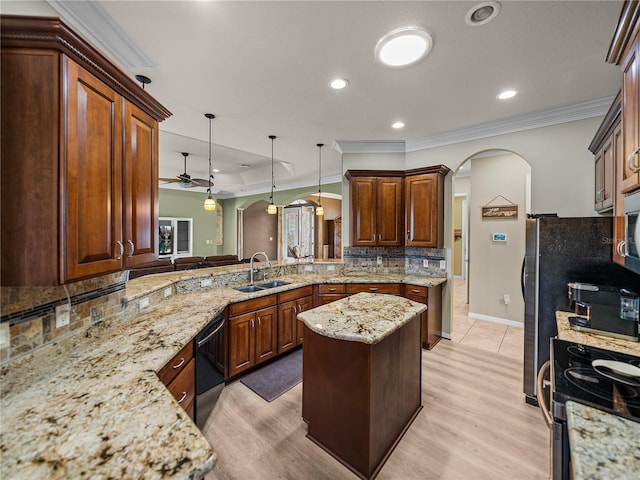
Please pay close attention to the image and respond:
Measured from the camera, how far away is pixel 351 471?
1674 millimetres

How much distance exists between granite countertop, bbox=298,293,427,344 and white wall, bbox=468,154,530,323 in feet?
9.62

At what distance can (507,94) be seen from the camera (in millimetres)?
2660

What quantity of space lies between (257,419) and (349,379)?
3.30ft

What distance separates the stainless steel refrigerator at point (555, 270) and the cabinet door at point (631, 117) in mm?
1017

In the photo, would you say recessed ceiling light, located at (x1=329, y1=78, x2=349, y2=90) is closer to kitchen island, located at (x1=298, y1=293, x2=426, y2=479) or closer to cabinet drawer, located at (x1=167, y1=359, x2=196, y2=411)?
kitchen island, located at (x1=298, y1=293, x2=426, y2=479)

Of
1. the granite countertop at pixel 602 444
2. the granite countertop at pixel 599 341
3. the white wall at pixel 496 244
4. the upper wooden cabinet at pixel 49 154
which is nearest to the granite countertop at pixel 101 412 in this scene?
the upper wooden cabinet at pixel 49 154

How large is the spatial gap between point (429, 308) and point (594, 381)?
7.30 feet

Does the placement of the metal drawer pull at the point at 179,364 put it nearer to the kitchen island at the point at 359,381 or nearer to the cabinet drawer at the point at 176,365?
the cabinet drawer at the point at 176,365

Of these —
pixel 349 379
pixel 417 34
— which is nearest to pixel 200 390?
pixel 349 379

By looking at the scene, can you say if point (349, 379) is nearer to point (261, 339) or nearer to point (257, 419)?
point (257, 419)

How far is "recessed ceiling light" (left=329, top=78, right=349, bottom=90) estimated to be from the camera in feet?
7.96

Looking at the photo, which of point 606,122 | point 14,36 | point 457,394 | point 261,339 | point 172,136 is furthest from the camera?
point 172,136

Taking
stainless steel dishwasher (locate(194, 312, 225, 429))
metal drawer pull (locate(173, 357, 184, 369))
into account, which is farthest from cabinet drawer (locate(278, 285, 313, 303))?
metal drawer pull (locate(173, 357, 184, 369))

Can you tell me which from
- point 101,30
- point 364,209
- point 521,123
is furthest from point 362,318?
point 521,123
